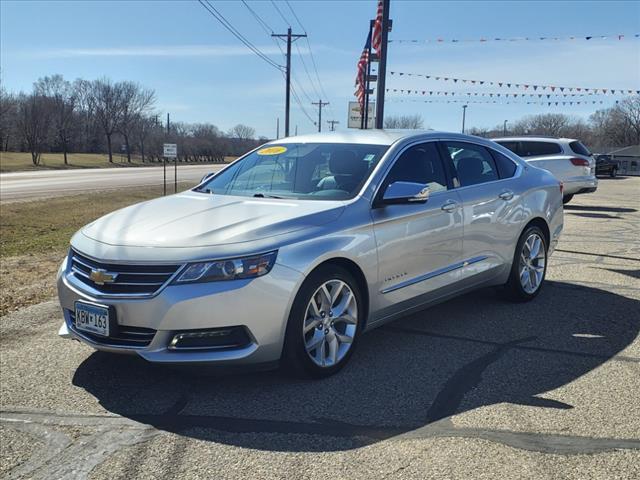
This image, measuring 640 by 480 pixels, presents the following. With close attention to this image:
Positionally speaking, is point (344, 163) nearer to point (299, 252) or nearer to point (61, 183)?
point (299, 252)

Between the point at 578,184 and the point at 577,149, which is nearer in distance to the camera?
the point at 578,184

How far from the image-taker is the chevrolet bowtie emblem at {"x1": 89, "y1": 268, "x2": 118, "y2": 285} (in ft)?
11.4

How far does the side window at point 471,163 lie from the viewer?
16.9 feet

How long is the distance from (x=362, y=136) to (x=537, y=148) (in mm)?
13011

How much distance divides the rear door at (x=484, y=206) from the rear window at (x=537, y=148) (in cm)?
1144

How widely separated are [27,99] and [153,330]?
95.4m

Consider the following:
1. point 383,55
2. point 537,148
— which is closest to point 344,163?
point 383,55

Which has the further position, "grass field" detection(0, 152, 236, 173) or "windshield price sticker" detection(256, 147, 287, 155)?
"grass field" detection(0, 152, 236, 173)

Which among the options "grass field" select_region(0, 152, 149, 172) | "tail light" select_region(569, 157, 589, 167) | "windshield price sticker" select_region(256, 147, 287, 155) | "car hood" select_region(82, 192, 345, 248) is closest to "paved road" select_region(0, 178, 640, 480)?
"car hood" select_region(82, 192, 345, 248)

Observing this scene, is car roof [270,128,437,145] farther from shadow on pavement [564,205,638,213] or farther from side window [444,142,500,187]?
shadow on pavement [564,205,638,213]

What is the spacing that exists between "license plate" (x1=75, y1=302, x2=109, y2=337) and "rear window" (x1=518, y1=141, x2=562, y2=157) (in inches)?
591

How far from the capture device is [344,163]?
4.58 m

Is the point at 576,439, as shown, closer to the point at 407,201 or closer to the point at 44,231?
the point at 407,201

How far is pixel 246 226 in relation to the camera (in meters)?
3.62
